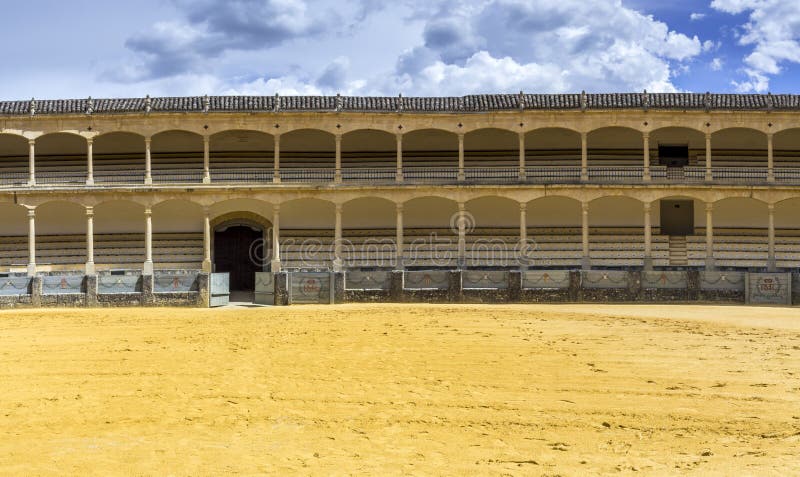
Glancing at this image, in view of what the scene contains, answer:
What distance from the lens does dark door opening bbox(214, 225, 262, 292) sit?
29.3 meters

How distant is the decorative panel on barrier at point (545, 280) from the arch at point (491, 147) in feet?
28.4

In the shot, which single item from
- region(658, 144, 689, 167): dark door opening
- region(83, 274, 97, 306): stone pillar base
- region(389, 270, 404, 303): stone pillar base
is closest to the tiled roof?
region(658, 144, 689, 167): dark door opening

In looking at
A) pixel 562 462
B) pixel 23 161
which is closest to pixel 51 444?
pixel 562 462

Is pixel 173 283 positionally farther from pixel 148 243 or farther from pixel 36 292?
pixel 148 243

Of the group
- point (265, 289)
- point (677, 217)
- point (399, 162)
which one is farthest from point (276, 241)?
point (677, 217)

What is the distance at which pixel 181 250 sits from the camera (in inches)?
1131

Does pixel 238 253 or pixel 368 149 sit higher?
pixel 368 149

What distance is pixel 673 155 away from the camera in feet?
97.8

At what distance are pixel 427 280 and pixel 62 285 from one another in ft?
39.2

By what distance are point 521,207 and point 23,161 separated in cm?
2188

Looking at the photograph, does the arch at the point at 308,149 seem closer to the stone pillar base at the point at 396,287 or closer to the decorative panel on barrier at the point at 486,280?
the stone pillar base at the point at 396,287

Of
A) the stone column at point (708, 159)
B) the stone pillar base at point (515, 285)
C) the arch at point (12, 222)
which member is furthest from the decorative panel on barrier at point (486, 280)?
the arch at point (12, 222)

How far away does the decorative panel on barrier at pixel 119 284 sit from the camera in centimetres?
2164

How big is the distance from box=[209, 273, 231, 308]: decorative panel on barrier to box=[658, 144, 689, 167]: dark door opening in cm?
1955
